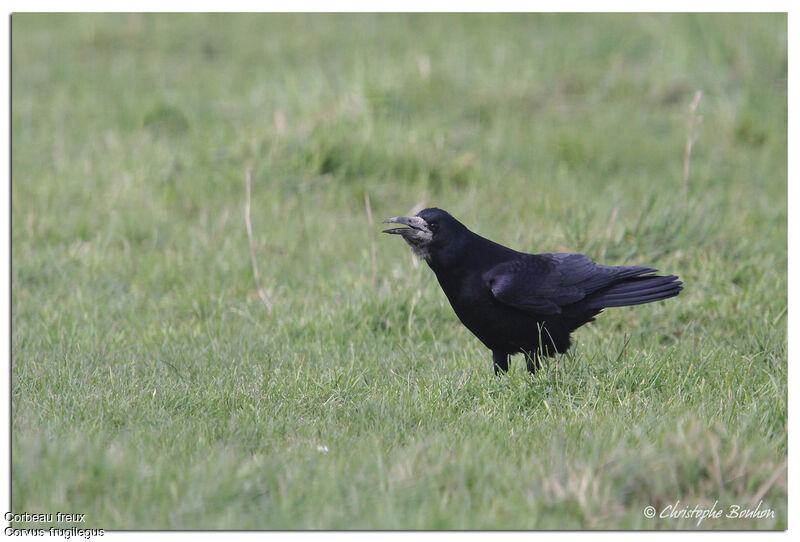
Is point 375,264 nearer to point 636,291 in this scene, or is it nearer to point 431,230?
point 431,230

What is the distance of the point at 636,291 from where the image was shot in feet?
15.4

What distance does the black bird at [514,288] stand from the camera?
14.8ft

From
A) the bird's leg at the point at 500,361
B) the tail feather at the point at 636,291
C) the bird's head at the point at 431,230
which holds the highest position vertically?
the bird's head at the point at 431,230

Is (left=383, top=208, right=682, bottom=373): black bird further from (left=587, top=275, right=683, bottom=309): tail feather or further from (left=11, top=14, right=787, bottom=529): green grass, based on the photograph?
(left=11, top=14, right=787, bottom=529): green grass

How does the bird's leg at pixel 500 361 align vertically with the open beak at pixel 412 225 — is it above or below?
below

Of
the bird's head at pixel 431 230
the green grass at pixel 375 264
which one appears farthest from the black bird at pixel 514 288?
the green grass at pixel 375 264

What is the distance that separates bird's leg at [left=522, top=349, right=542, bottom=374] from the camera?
452cm

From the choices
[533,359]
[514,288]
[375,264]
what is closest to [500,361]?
[533,359]

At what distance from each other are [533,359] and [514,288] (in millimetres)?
389

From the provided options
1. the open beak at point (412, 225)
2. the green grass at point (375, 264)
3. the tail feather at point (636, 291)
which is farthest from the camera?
the tail feather at point (636, 291)

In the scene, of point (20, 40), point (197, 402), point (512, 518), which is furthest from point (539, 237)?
point (20, 40)

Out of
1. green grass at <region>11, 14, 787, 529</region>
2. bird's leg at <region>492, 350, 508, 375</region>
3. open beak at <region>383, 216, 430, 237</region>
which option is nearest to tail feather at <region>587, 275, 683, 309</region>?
green grass at <region>11, 14, 787, 529</region>

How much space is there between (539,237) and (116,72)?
5442 mm

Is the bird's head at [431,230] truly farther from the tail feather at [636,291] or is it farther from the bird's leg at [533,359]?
the tail feather at [636,291]
